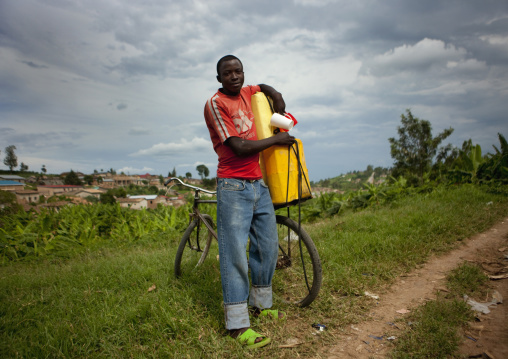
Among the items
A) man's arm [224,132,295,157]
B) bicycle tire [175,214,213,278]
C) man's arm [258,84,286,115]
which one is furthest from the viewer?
bicycle tire [175,214,213,278]

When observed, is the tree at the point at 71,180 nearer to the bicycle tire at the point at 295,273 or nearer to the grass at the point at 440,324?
the bicycle tire at the point at 295,273

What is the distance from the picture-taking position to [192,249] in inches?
143

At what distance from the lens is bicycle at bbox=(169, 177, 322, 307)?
8.92ft

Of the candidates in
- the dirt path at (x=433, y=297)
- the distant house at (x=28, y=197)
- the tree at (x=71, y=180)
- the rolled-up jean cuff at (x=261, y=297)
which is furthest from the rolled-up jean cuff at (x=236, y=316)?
the tree at (x=71, y=180)

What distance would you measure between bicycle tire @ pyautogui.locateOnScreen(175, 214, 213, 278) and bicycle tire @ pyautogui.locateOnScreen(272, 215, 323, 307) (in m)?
0.96

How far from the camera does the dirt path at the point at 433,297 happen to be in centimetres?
214

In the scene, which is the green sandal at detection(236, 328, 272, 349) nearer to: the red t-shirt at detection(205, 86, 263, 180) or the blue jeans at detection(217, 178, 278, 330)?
the blue jeans at detection(217, 178, 278, 330)

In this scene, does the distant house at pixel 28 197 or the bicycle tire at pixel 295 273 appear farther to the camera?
the distant house at pixel 28 197

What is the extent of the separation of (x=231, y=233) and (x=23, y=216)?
7143 mm

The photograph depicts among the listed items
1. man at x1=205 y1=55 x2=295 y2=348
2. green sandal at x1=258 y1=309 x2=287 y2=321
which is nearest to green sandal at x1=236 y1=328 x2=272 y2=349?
man at x1=205 y1=55 x2=295 y2=348

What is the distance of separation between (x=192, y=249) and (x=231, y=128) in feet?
6.43

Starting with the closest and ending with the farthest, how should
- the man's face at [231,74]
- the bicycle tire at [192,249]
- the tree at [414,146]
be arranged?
the man's face at [231,74]
the bicycle tire at [192,249]
the tree at [414,146]

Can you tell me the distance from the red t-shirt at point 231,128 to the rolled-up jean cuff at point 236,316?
104 cm

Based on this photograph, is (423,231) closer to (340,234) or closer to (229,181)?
(340,234)
